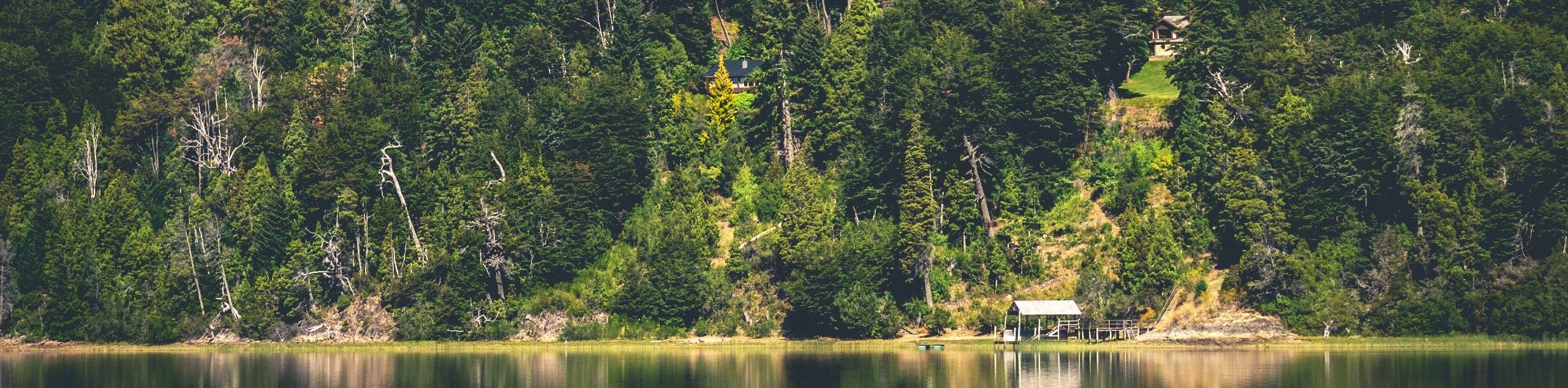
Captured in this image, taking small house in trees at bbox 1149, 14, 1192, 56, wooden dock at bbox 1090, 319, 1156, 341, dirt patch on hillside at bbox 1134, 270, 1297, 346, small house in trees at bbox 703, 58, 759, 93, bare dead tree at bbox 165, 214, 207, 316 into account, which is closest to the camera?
dirt patch on hillside at bbox 1134, 270, 1297, 346

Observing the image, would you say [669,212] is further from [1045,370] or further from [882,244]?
[1045,370]

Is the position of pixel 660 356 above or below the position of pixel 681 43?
below

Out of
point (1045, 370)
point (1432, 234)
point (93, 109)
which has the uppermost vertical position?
point (93, 109)

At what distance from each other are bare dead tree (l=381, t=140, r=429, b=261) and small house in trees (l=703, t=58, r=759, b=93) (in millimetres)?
25425

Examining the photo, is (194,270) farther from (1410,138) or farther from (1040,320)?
(1410,138)

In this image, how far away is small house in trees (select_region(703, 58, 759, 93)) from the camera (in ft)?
471

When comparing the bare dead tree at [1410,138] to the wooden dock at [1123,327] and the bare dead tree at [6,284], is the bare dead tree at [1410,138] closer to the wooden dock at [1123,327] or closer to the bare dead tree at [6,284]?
the wooden dock at [1123,327]

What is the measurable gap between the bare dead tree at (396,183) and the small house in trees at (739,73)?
25.4 m

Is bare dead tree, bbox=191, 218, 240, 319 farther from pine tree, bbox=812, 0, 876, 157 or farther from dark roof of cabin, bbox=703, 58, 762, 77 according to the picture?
pine tree, bbox=812, 0, 876, 157

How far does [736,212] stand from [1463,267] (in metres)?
48.4

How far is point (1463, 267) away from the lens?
10888 cm

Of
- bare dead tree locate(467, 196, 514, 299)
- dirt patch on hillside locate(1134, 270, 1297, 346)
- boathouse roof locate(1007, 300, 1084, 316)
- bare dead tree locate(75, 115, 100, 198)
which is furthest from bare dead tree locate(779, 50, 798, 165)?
bare dead tree locate(75, 115, 100, 198)

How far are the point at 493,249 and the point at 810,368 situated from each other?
101 ft

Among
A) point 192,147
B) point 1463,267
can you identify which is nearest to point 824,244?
point 1463,267
